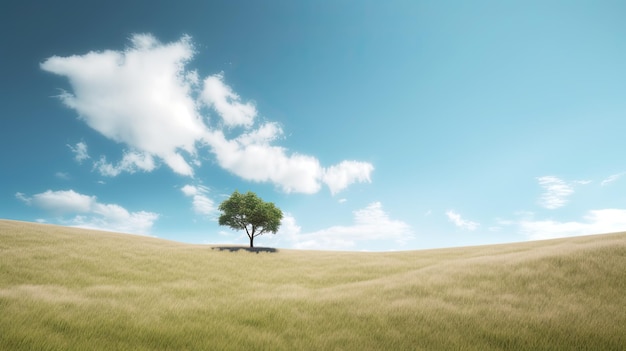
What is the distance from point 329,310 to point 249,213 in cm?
3492

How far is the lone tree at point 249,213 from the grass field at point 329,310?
2575cm

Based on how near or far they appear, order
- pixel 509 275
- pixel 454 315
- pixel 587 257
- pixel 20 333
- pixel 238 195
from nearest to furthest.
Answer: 1. pixel 20 333
2. pixel 454 315
3. pixel 509 275
4. pixel 587 257
5. pixel 238 195

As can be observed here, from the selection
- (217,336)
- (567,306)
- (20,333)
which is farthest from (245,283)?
(567,306)

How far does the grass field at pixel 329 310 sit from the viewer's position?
26.1 feet

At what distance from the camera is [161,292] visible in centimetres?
1366

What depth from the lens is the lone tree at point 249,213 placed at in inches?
1747

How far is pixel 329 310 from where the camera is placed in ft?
35.6

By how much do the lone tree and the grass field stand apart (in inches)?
1014

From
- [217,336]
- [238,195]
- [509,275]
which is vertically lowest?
[217,336]

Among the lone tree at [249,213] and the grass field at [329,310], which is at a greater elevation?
the lone tree at [249,213]

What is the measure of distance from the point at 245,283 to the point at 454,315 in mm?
11144

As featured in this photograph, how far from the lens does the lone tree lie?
44.4 meters

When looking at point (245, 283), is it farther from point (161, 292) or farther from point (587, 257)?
point (587, 257)

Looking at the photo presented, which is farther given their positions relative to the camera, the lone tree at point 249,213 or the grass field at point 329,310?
the lone tree at point 249,213
